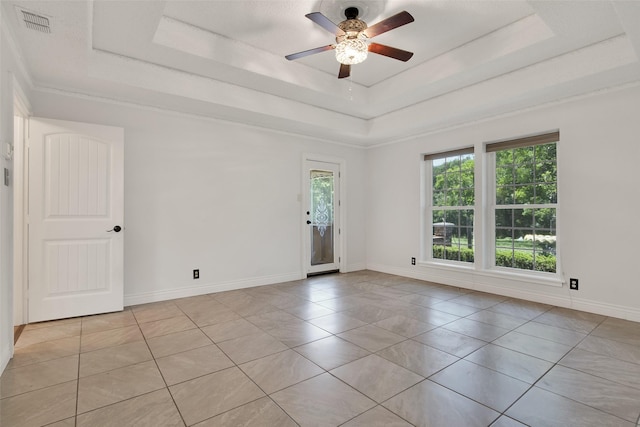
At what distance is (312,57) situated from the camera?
368 centimetres

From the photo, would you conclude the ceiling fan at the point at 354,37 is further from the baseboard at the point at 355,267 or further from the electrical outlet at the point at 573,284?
the baseboard at the point at 355,267

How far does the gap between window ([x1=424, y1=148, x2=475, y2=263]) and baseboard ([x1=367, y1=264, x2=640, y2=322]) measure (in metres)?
0.33

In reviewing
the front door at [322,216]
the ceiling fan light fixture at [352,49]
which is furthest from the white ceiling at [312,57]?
the front door at [322,216]

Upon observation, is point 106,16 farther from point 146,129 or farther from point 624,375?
point 624,375

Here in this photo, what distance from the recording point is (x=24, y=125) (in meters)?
3.22

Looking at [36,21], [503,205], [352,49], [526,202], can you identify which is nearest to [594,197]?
[526,202]

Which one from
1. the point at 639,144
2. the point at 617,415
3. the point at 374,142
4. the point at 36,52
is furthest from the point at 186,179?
the point at 639,144

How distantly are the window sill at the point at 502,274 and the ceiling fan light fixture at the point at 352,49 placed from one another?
3.29m

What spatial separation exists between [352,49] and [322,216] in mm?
3287

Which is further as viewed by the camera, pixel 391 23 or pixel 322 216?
pixel 322 216

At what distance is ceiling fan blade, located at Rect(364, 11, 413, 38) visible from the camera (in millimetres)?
2306

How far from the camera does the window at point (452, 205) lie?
4.81 m

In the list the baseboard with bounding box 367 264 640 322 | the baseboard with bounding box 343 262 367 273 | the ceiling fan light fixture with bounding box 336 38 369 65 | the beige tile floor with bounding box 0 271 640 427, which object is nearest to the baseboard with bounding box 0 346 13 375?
the beige tile floor with bounding box 0 271 640 427

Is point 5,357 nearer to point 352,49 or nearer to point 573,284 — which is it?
point 352,49
